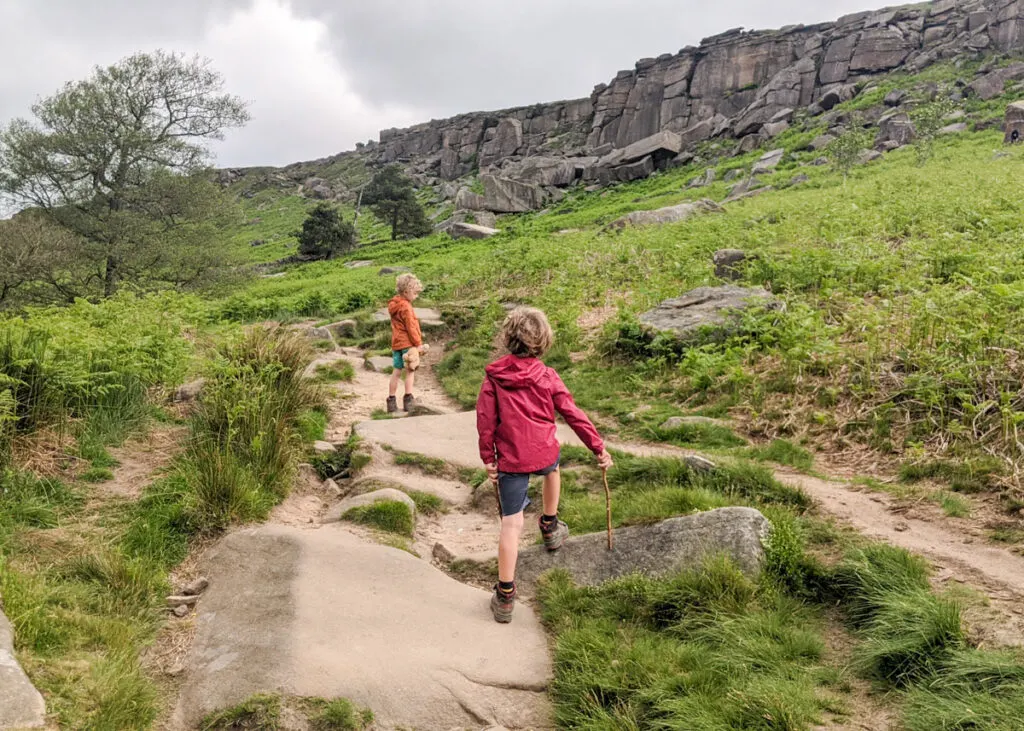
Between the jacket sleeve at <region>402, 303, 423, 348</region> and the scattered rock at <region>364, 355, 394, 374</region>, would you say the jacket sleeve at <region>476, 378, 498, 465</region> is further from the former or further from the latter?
the scattered rock at <region>364, 355, 394, 374</region>

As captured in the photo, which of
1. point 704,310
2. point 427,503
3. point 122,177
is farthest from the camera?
point 122,177

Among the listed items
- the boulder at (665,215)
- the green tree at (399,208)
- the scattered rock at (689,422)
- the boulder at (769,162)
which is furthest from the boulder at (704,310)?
the green tree at (399,208)

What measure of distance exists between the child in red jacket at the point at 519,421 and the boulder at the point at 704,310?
6.05 meters

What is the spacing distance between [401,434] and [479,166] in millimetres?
90406

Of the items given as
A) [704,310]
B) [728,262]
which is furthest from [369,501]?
[728,262]

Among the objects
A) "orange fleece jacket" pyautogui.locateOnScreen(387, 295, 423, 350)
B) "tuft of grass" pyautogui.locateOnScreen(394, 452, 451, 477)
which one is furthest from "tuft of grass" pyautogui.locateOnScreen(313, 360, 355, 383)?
"tuft of grass" pyautogui.locateOnScreen(394, 452, 451, 477)

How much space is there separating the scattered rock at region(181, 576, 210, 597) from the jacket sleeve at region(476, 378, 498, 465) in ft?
7.41

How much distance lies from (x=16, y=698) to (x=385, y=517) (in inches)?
121

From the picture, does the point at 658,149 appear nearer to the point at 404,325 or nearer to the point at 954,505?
the point at 404,325

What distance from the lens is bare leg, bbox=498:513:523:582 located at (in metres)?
4.57

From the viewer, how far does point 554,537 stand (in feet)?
17.2

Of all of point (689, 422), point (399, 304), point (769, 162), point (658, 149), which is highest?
point (658, 149)

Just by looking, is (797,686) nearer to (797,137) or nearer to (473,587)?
(473,587)

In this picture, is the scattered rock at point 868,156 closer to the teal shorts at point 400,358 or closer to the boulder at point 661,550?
the teal shorts at point 400,358
